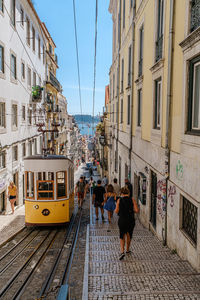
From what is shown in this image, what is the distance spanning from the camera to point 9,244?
880 cm

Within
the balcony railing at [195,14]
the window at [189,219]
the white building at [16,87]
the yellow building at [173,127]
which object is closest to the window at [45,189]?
the yellow building at [173,127]

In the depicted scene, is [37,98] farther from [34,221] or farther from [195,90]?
[195,90]

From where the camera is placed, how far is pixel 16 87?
1870 cm

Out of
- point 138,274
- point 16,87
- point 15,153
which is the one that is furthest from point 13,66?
point 138,274

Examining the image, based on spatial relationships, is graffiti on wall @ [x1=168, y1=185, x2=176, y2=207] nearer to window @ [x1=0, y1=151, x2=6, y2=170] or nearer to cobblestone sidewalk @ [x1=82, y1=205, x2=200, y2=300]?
cobblestone sidewalk @ [x1=82, y1=205, x2=200, y2=300]

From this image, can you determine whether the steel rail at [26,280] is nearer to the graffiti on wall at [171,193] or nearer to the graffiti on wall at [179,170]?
the graffiti on wall at [171,193]

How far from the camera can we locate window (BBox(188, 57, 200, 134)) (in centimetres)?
570

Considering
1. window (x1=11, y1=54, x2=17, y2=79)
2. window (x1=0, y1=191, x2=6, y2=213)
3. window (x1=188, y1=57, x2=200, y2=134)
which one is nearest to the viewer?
window (x1=188, y1=57, x2=200, y2=134)

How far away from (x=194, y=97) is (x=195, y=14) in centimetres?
159

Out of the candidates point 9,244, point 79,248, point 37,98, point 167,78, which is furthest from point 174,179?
point 37,98

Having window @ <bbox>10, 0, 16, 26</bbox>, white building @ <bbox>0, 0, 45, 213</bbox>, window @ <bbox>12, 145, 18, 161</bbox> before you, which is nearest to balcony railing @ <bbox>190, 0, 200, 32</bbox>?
white building @ <bbox>0, 0, 45, 213</bbox>

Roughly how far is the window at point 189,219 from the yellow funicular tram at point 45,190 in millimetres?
5073

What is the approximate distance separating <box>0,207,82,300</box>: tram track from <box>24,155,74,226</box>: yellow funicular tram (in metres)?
0.51

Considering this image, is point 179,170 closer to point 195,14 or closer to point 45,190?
point 195,14
